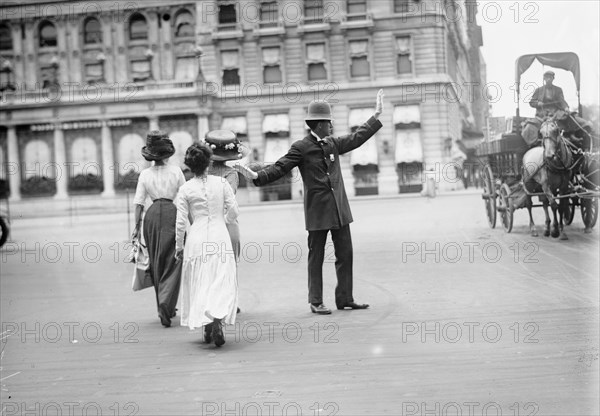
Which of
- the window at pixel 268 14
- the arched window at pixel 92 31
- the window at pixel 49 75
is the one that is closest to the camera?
the window at pixel 49 75

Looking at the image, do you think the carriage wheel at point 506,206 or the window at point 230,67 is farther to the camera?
the window at point 230,67

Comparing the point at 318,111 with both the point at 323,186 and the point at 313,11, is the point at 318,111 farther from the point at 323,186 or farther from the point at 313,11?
the point at 313,11

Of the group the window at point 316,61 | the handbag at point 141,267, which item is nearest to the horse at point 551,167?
the handbag at point 141,267

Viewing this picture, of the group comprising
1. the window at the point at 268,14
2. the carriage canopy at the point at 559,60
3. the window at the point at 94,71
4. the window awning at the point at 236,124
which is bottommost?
the carriage canopy at the point at 559,60

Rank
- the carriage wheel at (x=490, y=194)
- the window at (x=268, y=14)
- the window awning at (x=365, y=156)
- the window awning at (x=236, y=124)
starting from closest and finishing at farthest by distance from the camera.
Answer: the carriage wheel at (x=490, y=194), the window awning at (x=365, y=156), the window at (x=268, y=14), the window awning at (x=236, y=124)

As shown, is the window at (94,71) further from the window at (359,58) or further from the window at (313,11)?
the window at (359,58)

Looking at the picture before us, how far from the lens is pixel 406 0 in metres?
41.8

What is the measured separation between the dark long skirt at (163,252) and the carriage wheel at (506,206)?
349 inches

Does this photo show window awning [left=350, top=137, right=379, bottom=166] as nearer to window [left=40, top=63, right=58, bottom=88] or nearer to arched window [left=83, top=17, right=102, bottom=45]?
arched window [left=83, top=17, right=102, bottom=45]

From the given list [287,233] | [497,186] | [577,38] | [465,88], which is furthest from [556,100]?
[465,88]

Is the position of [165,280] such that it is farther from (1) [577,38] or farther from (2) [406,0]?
(2) [406,0]

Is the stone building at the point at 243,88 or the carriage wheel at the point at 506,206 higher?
the stone building at the point at 243,88

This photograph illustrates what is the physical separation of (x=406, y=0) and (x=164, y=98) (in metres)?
13.2

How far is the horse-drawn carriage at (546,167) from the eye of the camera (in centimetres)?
1411
